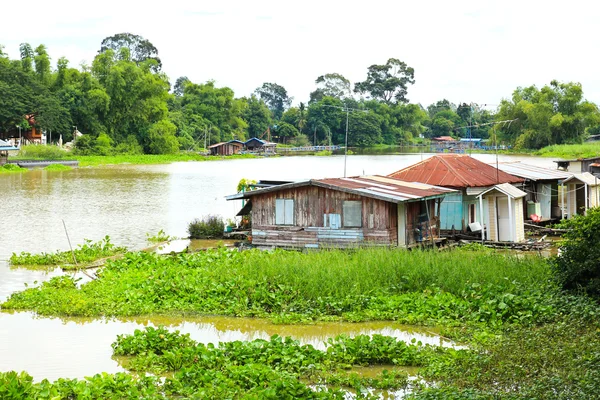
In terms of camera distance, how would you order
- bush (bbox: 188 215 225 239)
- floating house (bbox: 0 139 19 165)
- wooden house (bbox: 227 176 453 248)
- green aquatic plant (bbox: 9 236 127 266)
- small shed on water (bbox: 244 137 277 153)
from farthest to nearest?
1. small shed on water (bbox: 244 137 277 153)
2. floating house (bbox: 0 139 19 165)
3. bush (bbox: 188 215 225 239)
4. green aquatic plant (bbox: 9 236 127 266)
5. wooden house (bbox: 227 176 453 248)

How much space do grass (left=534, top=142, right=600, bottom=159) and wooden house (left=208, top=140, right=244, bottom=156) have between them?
40399 mm

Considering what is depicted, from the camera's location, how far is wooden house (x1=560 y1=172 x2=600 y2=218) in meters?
27.7

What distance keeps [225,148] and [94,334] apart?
88606mm

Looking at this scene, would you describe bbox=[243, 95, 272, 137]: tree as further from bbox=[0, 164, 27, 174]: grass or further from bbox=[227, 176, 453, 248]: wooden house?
bbox=[227, 176, 453, 248]: wooden house

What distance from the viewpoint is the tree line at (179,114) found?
78.7 metres

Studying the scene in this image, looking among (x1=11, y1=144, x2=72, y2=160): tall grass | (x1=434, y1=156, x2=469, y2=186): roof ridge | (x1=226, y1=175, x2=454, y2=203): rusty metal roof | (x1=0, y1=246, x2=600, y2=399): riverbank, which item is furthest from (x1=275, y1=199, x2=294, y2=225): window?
(x1=11, y1=144, x2=72, y2=160): tall grass

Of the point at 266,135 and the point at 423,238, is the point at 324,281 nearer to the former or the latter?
the point at 423,238

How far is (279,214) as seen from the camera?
2086 cm

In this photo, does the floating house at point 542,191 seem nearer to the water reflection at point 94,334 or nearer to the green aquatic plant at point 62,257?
the green aquatic plant at point 62,257

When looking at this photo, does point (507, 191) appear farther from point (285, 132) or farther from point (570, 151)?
point (285, 132)

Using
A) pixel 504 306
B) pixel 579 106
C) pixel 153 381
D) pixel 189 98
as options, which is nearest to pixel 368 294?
pixel 504 306

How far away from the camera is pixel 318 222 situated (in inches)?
801

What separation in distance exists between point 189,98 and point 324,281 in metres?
97.8

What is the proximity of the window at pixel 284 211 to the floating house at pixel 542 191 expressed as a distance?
35.3 ft
